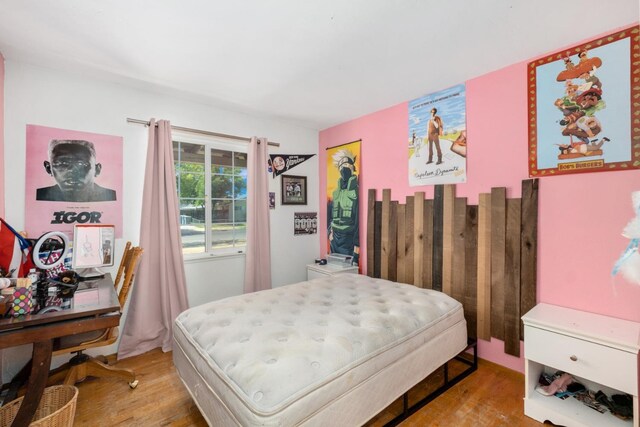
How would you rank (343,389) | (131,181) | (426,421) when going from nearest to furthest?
(343,389), (426,421), (131,181)

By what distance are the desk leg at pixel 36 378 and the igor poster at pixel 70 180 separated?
125cm

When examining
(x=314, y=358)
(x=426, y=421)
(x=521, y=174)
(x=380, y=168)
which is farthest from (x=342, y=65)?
(x=426, y=421)

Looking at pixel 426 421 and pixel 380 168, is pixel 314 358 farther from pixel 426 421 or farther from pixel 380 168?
pixel 380 168

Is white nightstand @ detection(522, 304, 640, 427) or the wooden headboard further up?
the wooden headboard

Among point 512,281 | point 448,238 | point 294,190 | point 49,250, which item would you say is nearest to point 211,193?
point 294,190

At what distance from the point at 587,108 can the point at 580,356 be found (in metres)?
1.59

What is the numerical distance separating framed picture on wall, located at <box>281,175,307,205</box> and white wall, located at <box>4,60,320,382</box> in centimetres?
8

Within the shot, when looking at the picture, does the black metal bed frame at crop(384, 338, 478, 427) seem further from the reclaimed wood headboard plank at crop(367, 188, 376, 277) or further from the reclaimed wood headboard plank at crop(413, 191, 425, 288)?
the reclaimed wood headboard plank at crop(367, 188, 376, 277)

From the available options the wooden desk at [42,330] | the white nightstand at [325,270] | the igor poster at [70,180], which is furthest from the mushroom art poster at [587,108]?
the igor poster at [70,180]

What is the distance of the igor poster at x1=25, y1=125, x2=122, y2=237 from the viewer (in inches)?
86.2

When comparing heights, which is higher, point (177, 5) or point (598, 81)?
point (177, 5)

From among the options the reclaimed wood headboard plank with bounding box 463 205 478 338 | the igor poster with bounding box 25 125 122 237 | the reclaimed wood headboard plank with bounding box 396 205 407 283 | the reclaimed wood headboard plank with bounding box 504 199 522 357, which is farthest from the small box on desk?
the igor poster with bounding box 25 125 122 237

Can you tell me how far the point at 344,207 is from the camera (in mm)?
3666

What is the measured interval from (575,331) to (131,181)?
3561 mm
